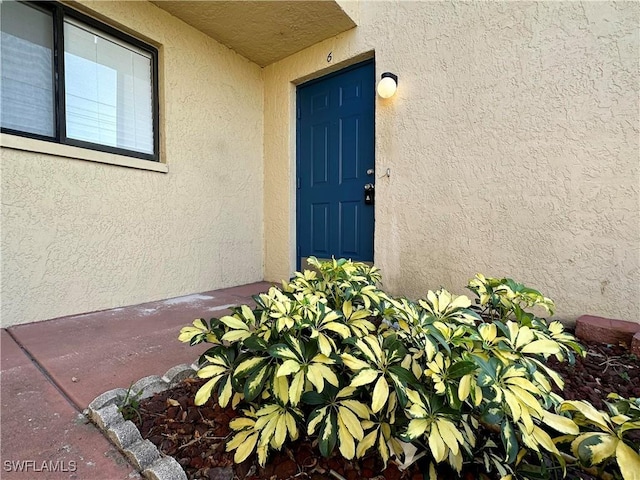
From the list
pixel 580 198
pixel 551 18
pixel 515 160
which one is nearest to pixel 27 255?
pixel 515 160

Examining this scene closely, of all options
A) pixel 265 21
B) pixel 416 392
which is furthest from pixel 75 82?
pixel 416 392

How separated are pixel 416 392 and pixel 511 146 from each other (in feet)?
7.14

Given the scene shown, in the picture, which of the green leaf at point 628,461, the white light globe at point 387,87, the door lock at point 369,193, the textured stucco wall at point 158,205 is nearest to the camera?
the green leaf at point 628,461

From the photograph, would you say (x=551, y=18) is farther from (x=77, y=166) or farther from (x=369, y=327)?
(x=77, y=166)

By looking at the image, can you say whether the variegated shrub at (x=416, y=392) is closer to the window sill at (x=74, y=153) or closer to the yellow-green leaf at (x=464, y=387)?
the yellow-green leaf at (x=464, y=387)

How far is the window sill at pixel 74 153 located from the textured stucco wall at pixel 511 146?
6.74 ft

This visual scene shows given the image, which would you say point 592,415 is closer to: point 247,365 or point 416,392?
point 416,392

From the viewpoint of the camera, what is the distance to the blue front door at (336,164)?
3.08 m

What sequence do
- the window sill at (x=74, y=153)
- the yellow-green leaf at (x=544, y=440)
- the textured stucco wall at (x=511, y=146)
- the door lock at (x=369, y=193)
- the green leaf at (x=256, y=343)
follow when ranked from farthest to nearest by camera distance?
the door lock at (x=369, y=193) < the window sill at (x=74, y=153) < the textured stucco wall at (x=511, y=146) < the green leaf at (x=256, y=343) < the yellow-green leaf at (x=544, y=440)

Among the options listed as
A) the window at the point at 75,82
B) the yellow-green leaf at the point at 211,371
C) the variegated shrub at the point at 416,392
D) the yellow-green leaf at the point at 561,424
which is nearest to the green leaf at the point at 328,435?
the variegated shrub at the point at 416,392

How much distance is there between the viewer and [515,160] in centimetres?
223

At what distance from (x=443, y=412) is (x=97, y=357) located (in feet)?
5.63

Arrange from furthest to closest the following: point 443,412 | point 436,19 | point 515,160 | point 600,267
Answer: point 436,19 → point 515,160 → point 600,267 → point 443,412

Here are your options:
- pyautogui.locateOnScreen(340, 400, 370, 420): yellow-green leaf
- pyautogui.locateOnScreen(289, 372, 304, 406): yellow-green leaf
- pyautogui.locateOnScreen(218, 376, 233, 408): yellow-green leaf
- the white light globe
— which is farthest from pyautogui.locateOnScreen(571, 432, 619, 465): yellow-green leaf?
the white light globe
